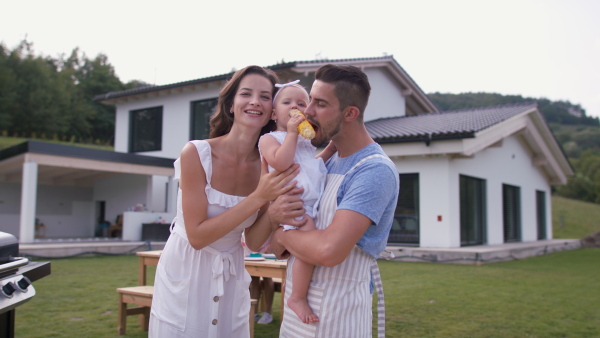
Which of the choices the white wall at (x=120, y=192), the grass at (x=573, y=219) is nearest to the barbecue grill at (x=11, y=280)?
the white wall at (x=120, y=192)

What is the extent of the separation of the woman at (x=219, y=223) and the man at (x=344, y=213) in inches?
7.7

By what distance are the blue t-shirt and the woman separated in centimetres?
25

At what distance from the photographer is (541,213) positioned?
20.6 meters

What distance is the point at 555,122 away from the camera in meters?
75.8

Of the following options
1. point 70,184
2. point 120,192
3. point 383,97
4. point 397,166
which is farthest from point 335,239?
point 70,184

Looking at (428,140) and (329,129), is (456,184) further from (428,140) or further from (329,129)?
(329,129)

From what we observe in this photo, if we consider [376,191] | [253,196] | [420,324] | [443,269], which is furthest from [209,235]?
[443,269]

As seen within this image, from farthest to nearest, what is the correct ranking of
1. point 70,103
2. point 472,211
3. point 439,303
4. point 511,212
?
1. point 70,103
2. point 511,212
3. point 472,211
4. point 439,303

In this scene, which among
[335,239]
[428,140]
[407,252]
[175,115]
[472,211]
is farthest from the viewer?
[175,115]

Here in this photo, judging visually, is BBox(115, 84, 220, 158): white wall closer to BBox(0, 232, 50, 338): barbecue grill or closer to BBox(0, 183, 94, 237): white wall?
BBox(0, 183, 94, 237): white wall

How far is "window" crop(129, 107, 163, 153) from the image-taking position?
19455mm

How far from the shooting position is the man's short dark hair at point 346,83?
6.36ft

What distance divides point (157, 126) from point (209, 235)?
18401 millimetres

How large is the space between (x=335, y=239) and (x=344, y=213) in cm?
10
